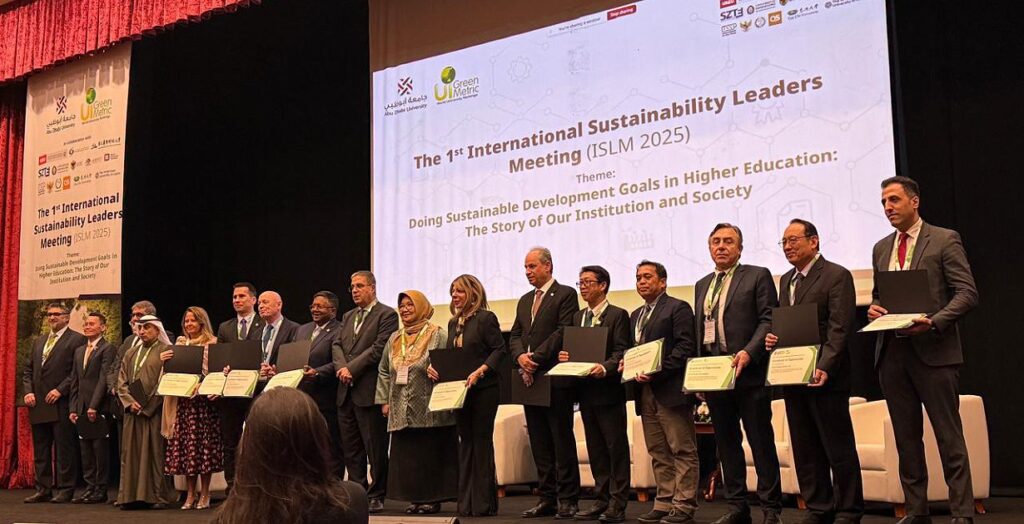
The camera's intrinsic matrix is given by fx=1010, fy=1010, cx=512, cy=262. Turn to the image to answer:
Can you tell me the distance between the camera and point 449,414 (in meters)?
5.63

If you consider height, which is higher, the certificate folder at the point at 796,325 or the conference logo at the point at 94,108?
the conference logo at the point at 94,108

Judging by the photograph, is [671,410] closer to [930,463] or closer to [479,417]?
[479,417]

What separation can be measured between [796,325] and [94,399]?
5082mm

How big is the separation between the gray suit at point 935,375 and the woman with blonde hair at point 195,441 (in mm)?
4161

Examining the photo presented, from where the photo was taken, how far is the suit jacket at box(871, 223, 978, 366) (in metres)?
3.86

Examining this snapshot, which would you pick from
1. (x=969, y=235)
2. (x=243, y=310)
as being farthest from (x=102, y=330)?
(x=969, y=235)

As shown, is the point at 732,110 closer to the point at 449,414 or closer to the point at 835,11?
the point at 835,11

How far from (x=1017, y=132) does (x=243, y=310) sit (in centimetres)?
491

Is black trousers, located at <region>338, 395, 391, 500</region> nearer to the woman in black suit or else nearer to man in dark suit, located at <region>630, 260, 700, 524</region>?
the woman in black suit

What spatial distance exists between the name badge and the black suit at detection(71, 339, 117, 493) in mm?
4508

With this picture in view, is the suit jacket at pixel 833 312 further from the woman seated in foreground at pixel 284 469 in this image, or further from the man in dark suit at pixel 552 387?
the woman seated in foreground at pixel 284 469

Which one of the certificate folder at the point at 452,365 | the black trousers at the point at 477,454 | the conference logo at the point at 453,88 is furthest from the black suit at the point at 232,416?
the conference logo at the point at 453,88

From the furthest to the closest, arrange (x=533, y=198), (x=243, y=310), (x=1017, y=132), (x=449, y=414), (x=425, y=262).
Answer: (x=425, y=262), (x=533, y=198), (x=243, y=310), (x=1017, y=132), (x=449, y=414)

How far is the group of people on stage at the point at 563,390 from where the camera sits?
4039mm
